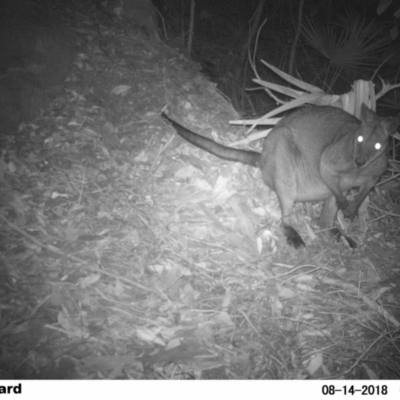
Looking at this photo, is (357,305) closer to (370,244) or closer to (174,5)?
(370,244)

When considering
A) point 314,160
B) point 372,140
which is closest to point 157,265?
point 314,160

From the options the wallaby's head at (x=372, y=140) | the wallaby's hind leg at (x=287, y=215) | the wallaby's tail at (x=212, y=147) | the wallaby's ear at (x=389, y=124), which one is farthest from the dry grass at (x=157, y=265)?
the wallaby's ear at (x=389, y=124)

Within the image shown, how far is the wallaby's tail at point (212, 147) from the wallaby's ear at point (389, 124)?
1.44 metres

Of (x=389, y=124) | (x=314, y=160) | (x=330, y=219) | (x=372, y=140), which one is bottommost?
(x=330, y=219)

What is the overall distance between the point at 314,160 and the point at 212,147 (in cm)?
129

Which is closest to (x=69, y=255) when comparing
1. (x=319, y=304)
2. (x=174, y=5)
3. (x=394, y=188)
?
(x=319, y=304)

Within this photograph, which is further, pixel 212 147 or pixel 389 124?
pixel 212 147

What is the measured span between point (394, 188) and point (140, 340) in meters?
4.34

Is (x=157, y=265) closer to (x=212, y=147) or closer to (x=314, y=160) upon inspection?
(x=212, y=147)

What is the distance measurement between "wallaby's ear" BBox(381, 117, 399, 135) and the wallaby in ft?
0.54

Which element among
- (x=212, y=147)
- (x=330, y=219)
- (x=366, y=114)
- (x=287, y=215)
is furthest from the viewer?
(x=330, y=219)

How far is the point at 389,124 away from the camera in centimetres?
366

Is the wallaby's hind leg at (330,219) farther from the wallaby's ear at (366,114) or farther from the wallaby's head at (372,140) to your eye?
the wallaby's ear at (366,114)

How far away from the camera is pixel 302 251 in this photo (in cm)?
398
